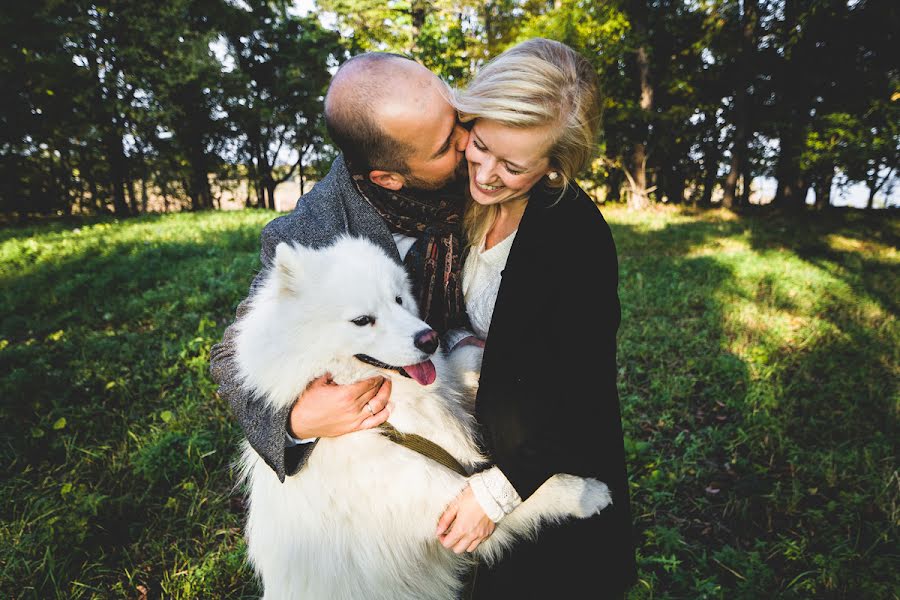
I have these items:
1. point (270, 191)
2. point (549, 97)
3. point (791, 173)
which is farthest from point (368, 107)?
point (270, 191)

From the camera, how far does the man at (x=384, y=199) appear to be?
168cm

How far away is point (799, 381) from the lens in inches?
150

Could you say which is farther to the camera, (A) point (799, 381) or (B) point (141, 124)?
(B) point (141, 124)

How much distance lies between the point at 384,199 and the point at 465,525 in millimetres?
1420

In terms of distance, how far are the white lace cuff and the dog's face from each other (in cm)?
47

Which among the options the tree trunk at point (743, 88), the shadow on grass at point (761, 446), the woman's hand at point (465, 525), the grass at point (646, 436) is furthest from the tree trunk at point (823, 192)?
the woman's hand at point (465, 525)

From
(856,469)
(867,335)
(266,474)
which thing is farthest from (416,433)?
(867,335)

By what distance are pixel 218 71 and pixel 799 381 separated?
786 inches

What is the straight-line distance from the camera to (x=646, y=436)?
3.44 meters

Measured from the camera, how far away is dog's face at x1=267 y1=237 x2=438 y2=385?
1666mm

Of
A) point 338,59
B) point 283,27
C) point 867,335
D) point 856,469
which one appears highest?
point 283,27

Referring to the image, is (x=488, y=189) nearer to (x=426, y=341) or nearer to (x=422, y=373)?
(x=426, y=341)

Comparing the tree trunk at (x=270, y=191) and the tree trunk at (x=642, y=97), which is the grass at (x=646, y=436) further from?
the tree trunk at (x=270, y=191)

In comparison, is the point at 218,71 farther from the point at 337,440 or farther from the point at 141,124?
the point at 337,440
